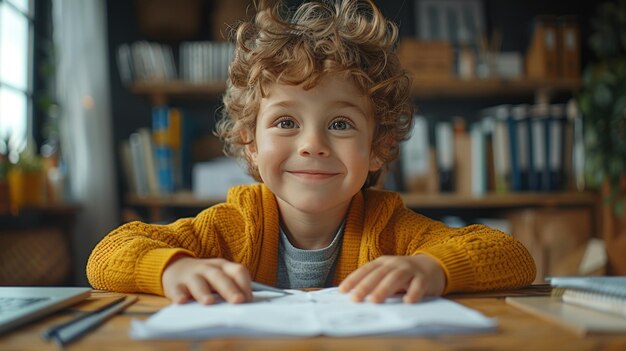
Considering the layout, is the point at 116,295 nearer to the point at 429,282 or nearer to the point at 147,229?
the point at 147,229

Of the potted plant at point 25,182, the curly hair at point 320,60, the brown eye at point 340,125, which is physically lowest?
the potted plant at point 25,182

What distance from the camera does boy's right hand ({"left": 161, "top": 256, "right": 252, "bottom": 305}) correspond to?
60 cm

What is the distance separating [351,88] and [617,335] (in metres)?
0.61

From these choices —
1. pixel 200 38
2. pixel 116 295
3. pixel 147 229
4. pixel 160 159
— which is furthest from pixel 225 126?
pixel 200 38

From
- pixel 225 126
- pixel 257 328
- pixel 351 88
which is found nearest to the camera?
pixel 257 328

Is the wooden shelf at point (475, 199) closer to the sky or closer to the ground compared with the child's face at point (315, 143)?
closer to the ground

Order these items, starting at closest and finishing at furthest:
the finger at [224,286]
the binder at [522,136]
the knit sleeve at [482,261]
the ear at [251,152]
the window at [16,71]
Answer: the finger at [224,286] < the knit sleeve at [482,261] < the ear at [251,152] < the window at [16,71] < the binder at [522,136]

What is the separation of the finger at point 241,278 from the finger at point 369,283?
0.11m

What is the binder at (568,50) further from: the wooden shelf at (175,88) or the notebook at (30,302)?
the notebook at (30,302)

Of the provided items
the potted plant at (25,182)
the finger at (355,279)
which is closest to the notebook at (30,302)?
the finger at (355,279)

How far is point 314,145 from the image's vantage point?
91cm

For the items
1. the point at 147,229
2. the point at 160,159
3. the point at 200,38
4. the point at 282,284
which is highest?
the point at 200,38

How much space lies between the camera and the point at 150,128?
2924 mm

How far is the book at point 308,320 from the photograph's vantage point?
0.47 metres
